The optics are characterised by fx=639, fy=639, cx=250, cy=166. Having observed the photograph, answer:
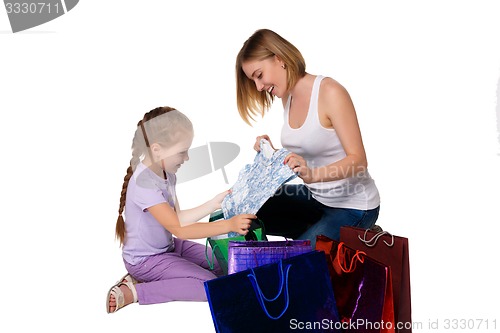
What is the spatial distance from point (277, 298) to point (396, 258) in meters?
0.61

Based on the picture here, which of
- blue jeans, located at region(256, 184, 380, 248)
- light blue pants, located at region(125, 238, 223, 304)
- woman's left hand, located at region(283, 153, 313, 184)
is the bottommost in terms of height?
light blue pants, located at region(125, 238, 223, 304)

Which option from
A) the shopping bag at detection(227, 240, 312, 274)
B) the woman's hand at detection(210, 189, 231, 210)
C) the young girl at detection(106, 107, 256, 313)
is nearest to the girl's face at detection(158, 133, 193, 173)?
the young girl at detection(106, 107, 256, 313)

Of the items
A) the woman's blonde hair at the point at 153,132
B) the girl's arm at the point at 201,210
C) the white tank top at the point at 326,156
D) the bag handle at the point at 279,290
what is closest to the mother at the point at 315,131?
the white tank top at the point at 326,156

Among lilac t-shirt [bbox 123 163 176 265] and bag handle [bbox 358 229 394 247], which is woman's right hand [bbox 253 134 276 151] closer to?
lilac t-shirt [bbox 123 163 176 265]

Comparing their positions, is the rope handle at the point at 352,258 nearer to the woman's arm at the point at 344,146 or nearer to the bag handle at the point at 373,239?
the bag handle at the point at 373,239

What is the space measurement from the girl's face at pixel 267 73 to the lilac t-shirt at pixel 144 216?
77 centimetres

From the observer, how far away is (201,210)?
A: 157 inches

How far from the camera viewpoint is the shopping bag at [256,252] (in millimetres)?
3242

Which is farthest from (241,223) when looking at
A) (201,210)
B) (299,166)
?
(201,210)

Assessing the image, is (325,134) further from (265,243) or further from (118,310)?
(118,310)

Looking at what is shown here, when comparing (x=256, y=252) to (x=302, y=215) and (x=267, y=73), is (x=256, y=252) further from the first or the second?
(x=267, y=73)

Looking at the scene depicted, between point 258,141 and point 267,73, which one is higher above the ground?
point 267,73

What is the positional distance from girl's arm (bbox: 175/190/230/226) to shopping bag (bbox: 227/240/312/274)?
2.33 feet

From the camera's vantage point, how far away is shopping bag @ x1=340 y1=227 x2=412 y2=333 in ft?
9.68
